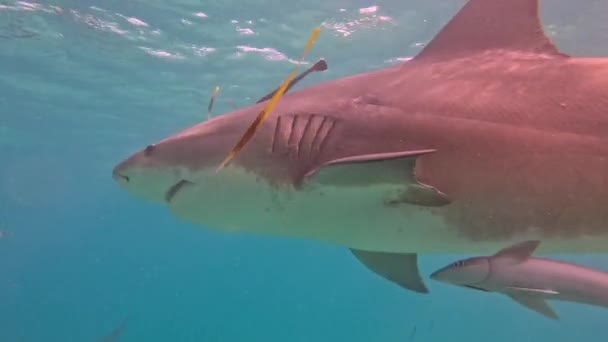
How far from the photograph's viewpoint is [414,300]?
49.4 m

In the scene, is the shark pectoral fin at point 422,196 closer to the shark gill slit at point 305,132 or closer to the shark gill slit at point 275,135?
the shark gill slit at point 305,132

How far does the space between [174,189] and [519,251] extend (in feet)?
7.22

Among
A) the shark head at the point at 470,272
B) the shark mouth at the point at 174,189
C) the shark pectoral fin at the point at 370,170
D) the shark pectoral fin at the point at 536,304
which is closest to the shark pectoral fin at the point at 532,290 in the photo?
the shark pectoral fin at the point at 536,304

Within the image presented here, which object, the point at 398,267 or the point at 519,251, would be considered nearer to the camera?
the point at 519,251

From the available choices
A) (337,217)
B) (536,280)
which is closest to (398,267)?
(337,217)

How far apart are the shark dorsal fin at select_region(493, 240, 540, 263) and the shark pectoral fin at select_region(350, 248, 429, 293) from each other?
0.66 meters

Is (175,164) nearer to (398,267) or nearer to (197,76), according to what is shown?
(398,267)

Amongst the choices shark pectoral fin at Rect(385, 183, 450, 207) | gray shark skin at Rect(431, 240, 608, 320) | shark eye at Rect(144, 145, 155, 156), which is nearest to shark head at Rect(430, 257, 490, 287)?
gray shark skin at Rect(431, 240, 608, 320)

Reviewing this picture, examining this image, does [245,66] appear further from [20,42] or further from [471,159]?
[471,159]

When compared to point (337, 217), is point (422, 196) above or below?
above

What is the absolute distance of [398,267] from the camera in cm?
363

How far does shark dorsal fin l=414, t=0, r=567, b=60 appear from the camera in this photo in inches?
117

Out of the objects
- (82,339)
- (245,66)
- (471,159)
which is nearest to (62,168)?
(82,339)

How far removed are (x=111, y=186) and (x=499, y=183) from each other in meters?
71.4
